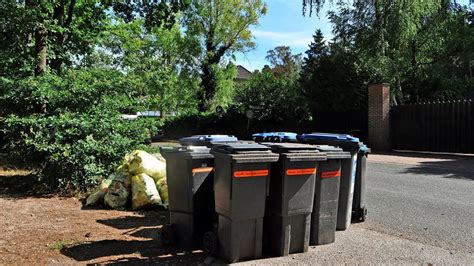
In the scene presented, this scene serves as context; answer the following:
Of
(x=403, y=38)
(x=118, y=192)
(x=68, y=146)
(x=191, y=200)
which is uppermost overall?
(x=403, y=38)

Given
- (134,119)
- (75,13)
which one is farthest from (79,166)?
(75,13)

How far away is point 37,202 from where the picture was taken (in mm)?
7590

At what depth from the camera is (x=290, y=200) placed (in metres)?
4.73

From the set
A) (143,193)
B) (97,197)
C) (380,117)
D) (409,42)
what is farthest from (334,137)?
(409,42)

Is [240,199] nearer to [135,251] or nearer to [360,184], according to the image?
[135,251]

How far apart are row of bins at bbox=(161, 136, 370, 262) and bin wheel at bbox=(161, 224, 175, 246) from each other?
0.01 meters

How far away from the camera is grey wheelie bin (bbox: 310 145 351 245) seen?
205 inches

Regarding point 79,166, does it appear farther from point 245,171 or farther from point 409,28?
point 409,28

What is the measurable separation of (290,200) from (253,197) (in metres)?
0.45

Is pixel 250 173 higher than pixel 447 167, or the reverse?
pixel 250 173

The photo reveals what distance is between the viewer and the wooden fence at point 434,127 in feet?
57.2

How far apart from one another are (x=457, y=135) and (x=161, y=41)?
90.1ft

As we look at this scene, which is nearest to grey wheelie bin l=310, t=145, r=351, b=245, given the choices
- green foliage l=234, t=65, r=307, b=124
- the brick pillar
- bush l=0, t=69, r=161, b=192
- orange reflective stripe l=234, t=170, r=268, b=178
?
orange reflective stripe l=234, t=170, r=268, b=178

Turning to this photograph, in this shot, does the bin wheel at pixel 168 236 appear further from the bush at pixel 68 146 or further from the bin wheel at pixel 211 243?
the bush at pixel 68 146
